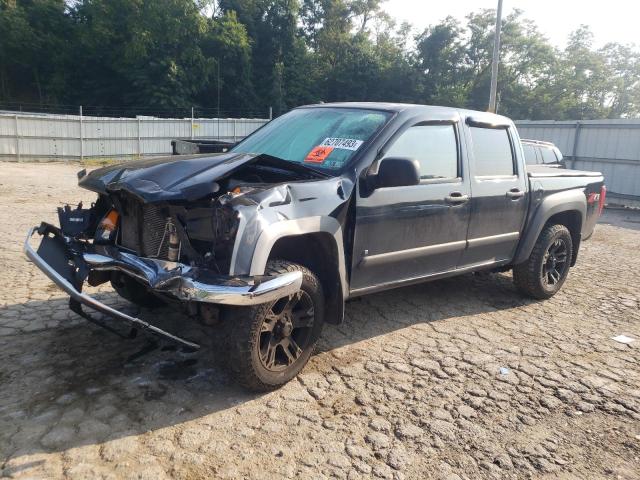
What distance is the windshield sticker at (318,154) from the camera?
3789 mm

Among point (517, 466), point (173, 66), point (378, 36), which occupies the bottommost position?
point (517, 466)

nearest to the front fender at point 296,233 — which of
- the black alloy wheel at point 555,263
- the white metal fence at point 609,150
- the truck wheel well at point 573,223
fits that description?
the black alloy wheel at point 555,263

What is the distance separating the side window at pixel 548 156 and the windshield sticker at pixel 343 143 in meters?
8.72

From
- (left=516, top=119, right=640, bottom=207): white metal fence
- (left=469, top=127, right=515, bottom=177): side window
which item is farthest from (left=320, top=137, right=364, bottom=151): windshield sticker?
(left=516, top=119, right=640, bottom=207): white metal fence

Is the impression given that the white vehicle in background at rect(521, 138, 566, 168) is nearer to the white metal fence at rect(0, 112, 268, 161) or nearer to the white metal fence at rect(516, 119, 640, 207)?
the white metal fence at rect(516, 119, 640, 207)

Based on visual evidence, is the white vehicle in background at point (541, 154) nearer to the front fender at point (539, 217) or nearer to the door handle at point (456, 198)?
the front fender at point (539, 217)

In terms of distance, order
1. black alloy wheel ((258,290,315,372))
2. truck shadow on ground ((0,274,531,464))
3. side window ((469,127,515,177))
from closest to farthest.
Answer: truck shadow on ground ((0,274,531,464)), black alloy wheel ((258,290,315,372)), side window ((469,127,515,177))

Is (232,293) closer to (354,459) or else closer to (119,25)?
(354,459)

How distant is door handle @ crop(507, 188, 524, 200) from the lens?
474 centimetres

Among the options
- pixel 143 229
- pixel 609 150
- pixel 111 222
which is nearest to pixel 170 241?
pixel 143 229

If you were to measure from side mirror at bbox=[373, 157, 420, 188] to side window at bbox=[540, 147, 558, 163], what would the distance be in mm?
8892

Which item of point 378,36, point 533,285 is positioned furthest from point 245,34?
point 533,285

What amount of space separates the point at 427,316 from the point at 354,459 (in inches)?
91.8

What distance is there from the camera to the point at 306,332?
3.44 metres
